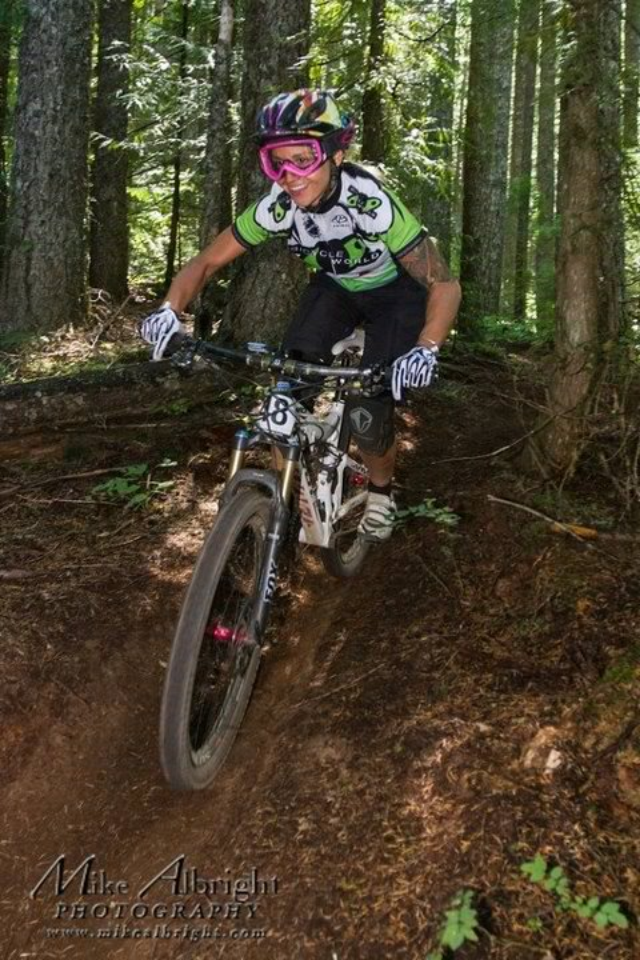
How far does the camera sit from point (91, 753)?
3.73 meters

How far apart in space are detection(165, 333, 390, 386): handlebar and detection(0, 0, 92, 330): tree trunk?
651cm

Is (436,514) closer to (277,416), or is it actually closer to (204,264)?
(277,416)

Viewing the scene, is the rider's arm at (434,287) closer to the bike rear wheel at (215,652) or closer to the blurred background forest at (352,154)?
the blurred background forest at (352,154)

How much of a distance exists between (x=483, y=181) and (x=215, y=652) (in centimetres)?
1006

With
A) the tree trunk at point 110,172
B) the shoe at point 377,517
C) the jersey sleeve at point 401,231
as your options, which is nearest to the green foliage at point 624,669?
the shoe at point 377,517

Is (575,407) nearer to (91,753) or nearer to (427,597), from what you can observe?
(427,597)

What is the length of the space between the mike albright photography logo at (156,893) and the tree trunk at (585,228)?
3042mm

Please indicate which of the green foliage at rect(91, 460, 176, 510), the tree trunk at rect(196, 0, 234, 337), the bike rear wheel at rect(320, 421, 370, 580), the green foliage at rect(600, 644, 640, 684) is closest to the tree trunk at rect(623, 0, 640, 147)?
the bike rear wheel at rect(320, 421, 370, 580)

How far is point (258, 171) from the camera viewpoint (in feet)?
21.6

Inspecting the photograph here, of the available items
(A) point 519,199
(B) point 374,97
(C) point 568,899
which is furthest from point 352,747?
(A) point 519,199

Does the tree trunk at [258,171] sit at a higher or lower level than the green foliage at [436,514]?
higher

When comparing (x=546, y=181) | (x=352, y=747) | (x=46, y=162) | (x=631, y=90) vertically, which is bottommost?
(x=352, y=747)

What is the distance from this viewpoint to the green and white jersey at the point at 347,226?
3861 millimetres

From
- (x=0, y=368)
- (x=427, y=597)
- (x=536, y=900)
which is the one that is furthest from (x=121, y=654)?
(x=0, y=368)
